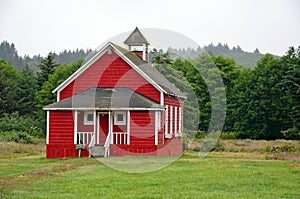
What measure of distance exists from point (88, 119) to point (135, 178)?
1260 centimetres

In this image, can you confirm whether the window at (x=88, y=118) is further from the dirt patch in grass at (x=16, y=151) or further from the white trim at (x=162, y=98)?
the dirt patch in grass at (x=16, y=151)

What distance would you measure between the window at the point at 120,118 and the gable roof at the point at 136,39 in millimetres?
8202

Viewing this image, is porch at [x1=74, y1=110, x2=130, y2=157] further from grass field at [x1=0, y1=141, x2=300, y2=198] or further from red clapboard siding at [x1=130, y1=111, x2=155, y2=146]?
grass field at [x1=0, y1=141, x2=300, y2=198]

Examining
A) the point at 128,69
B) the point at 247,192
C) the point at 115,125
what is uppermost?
the point at 128,69

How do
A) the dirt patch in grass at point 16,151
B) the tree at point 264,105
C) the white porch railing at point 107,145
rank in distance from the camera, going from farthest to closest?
the tree at point 264,105, the dirt patch in grass at point 16,151, the white porch railing at point 107,145

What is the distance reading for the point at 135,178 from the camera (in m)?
18.1

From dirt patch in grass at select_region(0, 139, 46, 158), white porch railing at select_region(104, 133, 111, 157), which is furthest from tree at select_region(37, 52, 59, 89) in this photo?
white porch railing at select_region(104, 133, 111, 157)

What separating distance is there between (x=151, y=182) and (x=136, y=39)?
20.7 metres

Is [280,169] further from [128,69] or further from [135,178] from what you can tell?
[128,69]

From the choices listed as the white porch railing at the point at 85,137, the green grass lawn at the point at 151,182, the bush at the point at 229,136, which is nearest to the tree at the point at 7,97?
the bush at the point at 229,136

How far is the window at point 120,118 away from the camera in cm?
2948

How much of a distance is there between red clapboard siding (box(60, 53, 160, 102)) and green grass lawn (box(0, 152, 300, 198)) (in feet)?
27.4

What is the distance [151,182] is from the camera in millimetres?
16875

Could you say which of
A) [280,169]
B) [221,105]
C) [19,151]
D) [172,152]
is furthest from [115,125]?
[221,105]
